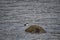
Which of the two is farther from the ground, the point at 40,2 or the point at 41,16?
the point at 40,2

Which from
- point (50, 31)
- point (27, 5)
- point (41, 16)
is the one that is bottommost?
point (50, 31)

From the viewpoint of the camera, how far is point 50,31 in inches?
→ 88.8

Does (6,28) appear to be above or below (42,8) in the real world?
below

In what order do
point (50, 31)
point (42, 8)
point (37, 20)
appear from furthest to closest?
point (42, 8), point (37, 20), point (50, 31)

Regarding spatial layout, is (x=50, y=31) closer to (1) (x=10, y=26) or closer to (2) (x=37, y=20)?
(2) (x=37, y=20)

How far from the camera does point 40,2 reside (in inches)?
106

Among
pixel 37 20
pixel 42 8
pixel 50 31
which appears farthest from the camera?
pixel 42 8

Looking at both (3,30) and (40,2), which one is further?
(40,2)

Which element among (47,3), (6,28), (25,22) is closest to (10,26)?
(6,28)

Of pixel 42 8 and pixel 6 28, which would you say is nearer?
pixel 6 28

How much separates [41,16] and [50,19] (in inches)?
6.2

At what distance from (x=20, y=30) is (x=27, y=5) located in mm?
562

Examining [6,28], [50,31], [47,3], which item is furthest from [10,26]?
[47,3]

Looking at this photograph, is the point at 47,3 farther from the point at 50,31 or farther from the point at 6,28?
the point at 6,28
